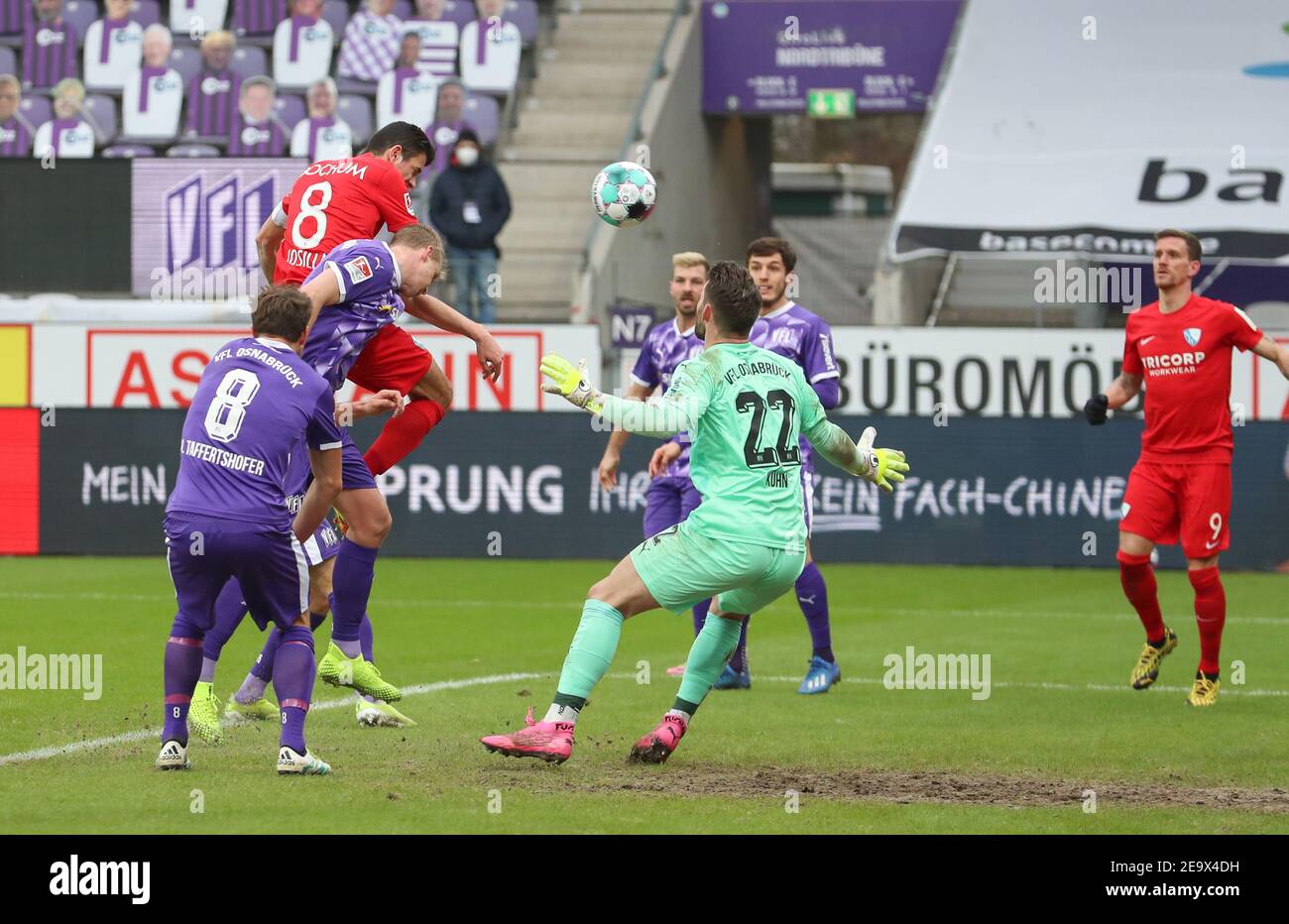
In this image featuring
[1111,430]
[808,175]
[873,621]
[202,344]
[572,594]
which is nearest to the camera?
[873,621]

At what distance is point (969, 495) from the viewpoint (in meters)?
18.2

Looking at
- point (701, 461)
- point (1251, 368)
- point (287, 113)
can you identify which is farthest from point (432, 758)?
point (287, 113)

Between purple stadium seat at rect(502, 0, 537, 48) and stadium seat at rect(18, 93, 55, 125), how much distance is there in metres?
5.90

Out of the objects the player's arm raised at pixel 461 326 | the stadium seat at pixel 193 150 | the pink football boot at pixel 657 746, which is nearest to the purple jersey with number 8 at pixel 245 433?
the pink football boot at pixel 657 746

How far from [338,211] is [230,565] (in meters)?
2.41

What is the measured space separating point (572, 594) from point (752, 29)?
41.2 feet

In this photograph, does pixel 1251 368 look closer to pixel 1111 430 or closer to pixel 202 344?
pixel 1111 430

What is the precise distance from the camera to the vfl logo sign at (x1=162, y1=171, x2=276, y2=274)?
19234 millimetres

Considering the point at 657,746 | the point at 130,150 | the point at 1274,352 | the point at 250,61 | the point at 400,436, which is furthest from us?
the point at 250,61

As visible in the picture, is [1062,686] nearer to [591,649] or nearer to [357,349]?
[591,649]

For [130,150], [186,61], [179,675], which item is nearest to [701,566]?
[179,675]

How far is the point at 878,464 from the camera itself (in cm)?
816

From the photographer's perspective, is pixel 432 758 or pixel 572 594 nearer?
pixel 432 758

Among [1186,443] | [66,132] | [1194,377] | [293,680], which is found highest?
[66,132]
